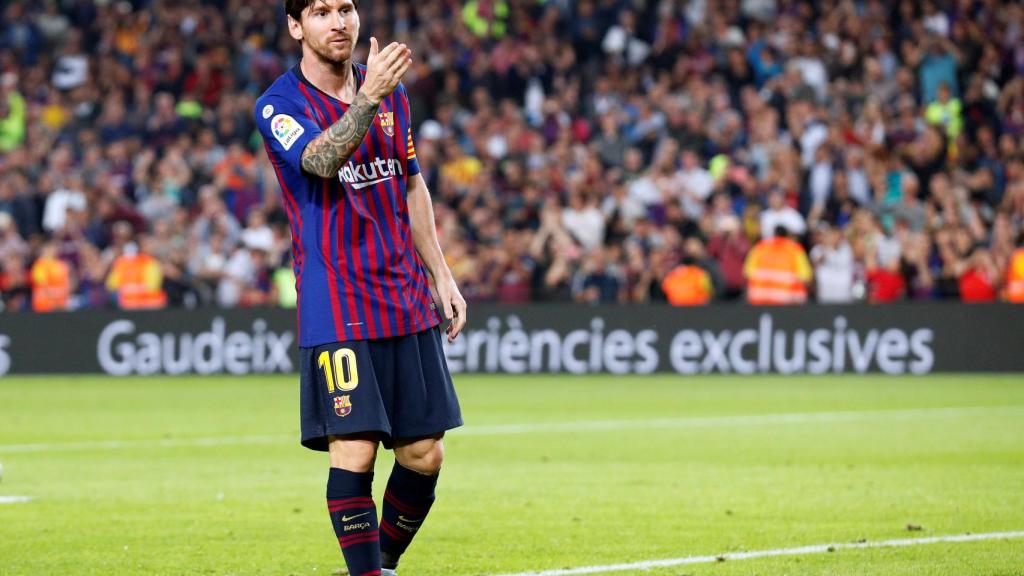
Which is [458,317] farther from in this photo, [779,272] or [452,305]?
[779,272]

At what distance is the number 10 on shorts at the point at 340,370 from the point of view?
5.65m

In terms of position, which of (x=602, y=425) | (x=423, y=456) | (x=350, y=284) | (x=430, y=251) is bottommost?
(x=602, y=425)

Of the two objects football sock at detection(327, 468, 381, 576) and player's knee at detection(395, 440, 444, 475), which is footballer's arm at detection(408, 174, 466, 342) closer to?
player's knee at detection(395, 440, 444, 475)

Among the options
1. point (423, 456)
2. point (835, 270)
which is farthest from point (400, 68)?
point (835, 270)

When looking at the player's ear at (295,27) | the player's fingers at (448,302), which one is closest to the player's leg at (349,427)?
the player's fingers at (448,302)

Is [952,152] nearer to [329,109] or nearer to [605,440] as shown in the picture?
[605,440]

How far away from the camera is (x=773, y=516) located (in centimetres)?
863

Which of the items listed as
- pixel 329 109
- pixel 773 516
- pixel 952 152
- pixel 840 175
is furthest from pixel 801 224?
pixel 329 109

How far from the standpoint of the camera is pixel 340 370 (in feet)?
18.6

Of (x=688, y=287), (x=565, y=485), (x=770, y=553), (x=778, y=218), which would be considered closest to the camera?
(x=770, y=553)

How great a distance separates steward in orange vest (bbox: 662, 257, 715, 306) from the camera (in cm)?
2175

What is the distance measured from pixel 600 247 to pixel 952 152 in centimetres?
486

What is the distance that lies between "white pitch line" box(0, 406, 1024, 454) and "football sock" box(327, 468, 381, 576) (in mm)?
7444

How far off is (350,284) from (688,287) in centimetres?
1628
